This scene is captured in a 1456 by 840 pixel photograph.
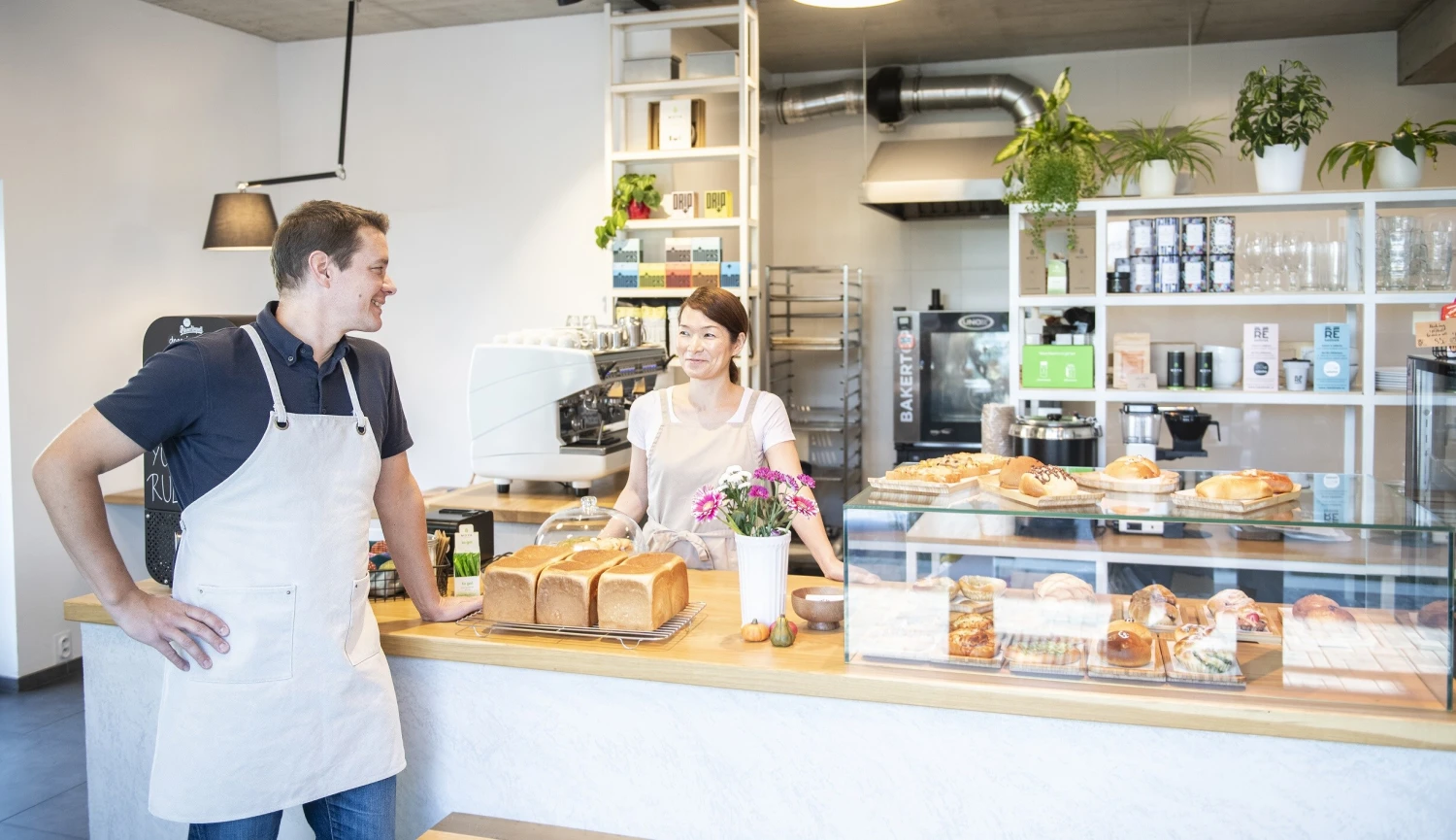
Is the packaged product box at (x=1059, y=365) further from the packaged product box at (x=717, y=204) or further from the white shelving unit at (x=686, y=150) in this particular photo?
the packaged product box at (x=717, y=204)

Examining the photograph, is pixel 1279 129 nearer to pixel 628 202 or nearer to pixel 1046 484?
pixel 628 202

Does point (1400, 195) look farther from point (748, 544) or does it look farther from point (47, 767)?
point (47, 767)

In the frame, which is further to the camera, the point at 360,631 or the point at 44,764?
the point at 44,764

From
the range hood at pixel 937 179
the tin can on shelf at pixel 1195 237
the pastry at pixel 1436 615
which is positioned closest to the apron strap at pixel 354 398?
the pastry at pixel 1436 615

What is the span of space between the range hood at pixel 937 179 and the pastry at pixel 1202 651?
178 inches

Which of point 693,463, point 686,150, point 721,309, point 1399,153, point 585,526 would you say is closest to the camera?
point 585,526

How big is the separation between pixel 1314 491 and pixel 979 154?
15.9 ft

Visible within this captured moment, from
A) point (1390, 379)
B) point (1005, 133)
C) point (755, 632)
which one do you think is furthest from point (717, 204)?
point (755, 632)

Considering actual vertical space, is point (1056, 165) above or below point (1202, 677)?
above

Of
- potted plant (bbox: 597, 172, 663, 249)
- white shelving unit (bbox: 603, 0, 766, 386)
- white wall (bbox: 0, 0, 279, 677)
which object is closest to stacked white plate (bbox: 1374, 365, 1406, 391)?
white shelving unit (bbox: 603, 0, 766, 386)

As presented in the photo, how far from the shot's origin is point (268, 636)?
1908mm

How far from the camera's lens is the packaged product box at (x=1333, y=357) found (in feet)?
13.9

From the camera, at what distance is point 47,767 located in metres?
3.94

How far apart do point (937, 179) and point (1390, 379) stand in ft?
8.93
